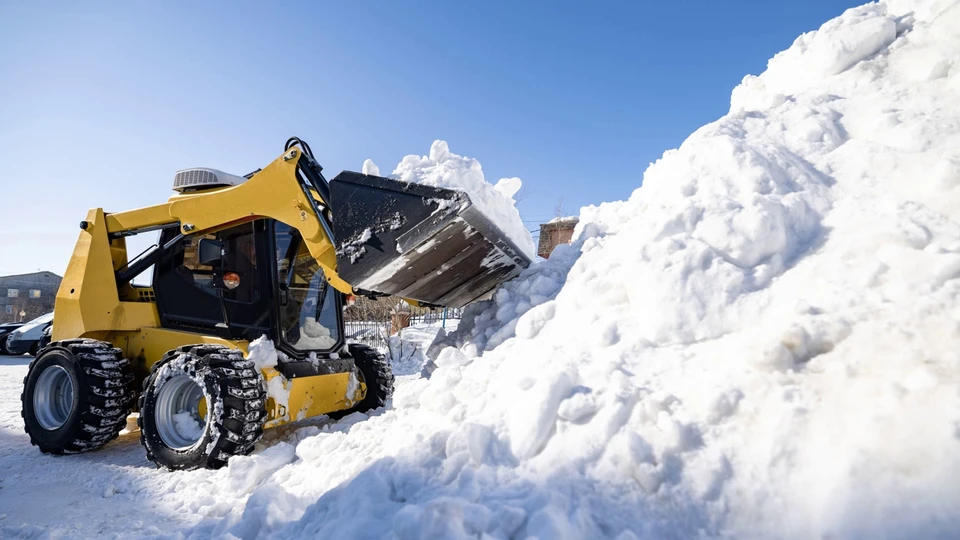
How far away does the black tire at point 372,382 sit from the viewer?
5168 millimetres

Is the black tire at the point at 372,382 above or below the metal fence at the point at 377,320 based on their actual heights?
below

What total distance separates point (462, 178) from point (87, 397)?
375 centimetres

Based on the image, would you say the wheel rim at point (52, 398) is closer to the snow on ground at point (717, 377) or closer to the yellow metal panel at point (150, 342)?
the yellow metal panel at point (150, 342)

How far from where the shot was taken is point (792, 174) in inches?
119

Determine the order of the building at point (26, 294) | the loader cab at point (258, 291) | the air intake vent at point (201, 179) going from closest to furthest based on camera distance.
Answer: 1. the loader cab at point (258, 291)
2. the air intake vent at point (201, 179)
3. the building at point (26, 294)

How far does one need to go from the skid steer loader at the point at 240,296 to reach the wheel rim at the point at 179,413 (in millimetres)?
11

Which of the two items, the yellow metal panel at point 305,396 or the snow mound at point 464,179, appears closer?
the snow mound at point 464,179

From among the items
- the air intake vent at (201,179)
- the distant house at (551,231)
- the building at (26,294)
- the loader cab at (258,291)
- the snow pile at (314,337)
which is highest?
the building at (26,294)

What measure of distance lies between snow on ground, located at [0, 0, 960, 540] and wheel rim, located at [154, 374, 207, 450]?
0.36 metres

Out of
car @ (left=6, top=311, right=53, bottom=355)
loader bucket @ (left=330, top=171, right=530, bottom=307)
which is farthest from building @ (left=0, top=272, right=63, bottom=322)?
loader bucket @ (left=330, top=171, right=530, bottom=307)

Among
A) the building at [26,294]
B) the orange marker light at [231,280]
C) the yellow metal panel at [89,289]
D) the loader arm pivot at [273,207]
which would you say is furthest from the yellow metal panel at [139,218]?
the building at [26,294]

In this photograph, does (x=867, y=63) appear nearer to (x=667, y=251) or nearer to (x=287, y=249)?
(x=667, y=251)

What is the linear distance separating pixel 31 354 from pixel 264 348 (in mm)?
18260

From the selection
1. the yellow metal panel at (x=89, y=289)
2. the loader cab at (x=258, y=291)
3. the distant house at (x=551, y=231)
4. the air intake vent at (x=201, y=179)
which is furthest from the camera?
the distant house at (x=551, y=231)
